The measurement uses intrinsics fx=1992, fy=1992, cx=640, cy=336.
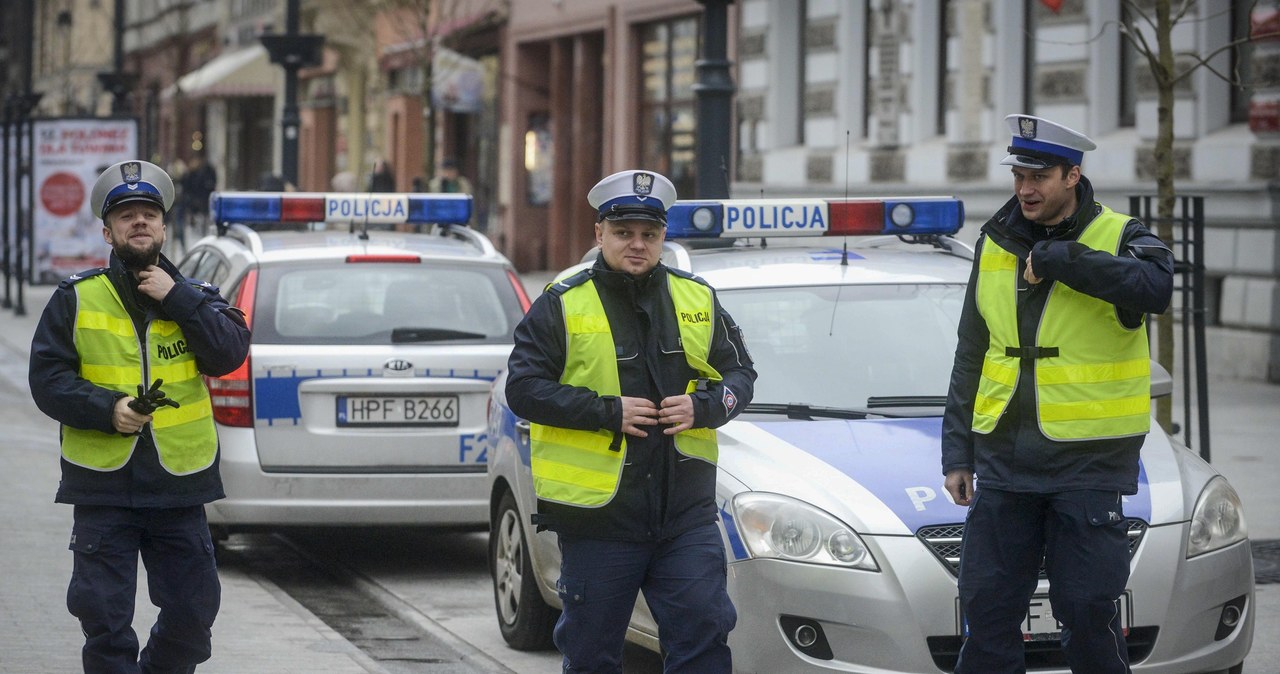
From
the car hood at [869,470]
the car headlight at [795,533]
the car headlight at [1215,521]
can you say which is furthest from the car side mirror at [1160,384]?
the car headlight at [795,533]

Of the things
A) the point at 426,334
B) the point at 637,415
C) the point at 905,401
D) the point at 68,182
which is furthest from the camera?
the point at 68,182

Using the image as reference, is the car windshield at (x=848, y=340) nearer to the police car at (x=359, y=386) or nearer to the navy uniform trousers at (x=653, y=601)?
the navy uniform trousers at (x=653, y=601)

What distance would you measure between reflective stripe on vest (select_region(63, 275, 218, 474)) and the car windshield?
2.02m

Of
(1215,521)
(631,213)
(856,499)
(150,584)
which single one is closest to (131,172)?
(150,584)

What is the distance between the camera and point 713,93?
Answer: 35.1ft

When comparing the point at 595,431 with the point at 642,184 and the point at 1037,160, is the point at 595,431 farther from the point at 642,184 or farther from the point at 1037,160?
the point at 1037,160

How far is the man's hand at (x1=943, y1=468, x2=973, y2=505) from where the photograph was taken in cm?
526

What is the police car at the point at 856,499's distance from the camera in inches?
220

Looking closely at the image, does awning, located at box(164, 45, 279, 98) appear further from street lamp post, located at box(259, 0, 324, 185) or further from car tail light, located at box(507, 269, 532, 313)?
car tail light, located at box(507, 269, 532, 313)

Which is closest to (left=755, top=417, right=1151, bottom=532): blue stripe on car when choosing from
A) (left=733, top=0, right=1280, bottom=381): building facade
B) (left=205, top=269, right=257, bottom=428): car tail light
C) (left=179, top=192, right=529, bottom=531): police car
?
(left=179, top=192, right=529, bottom=531): police car

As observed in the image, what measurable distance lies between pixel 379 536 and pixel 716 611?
5427 mm

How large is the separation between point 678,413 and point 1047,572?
106 centimetres

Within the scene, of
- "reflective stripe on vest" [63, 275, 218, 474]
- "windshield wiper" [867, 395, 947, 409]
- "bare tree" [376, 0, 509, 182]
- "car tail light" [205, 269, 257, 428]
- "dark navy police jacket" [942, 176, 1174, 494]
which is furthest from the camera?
"bare tree" [376, 0, 509, 182]

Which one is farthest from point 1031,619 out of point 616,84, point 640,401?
point 616,84
